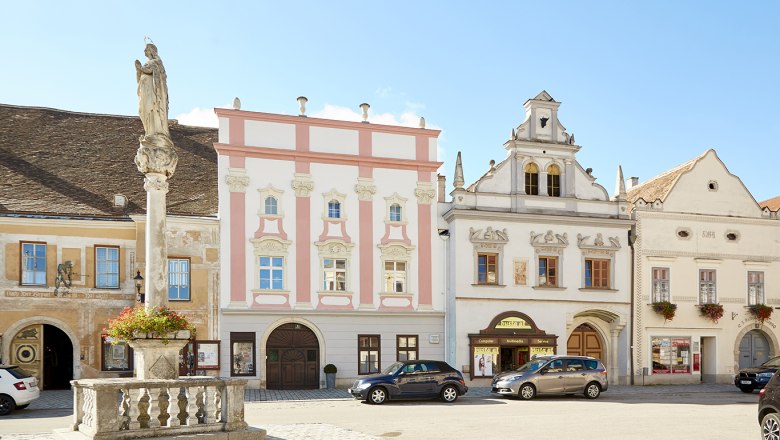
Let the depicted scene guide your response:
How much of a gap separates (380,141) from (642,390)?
47.5 feet

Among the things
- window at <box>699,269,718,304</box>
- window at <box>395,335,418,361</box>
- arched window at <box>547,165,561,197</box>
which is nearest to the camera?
window at <box>395,335,418,361</box>

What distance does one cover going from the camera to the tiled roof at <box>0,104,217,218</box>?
94.5ft

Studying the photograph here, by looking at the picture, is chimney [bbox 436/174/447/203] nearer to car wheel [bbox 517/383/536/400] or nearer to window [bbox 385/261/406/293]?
window [bbox 385/261/406/293]

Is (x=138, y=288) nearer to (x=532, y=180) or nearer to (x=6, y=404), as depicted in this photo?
(x=6, y=404)

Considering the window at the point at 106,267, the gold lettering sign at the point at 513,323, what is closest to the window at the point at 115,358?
the window at the point at 106,267

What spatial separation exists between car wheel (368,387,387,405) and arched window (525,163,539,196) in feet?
42.0

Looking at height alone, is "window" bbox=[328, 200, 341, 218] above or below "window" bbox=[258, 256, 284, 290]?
above

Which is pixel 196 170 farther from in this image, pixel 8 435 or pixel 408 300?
pixel 8 435

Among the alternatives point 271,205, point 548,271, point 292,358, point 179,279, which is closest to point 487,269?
point 548,271

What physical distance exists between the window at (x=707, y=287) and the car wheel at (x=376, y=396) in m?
17.8

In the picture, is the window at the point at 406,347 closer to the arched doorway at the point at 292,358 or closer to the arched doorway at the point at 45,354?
the arched doorway at the point at 292,358

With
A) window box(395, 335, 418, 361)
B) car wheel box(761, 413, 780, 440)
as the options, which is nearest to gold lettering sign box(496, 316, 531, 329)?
window box(395, 335, 418, 361)

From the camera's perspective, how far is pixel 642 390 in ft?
99.6

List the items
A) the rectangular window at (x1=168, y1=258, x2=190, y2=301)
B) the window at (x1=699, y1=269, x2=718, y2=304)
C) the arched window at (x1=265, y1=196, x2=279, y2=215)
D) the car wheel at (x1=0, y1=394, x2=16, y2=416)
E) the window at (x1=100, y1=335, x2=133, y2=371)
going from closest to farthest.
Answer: the car wheel at (x1=0, y1=394, x2=16, y2=416) < the window at (x1=100, y1=335, x2=133, y2=371) < the rectangular window at (x1=168, y1=258, x2=190, y2=301) < the arched window at (x1=265, y1=196, x2=279, y2=215) < the window at (x1=699, y1=269, x2=718, y2=304)
